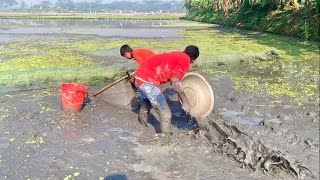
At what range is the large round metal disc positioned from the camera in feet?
20.0

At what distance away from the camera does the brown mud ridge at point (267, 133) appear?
16.1 ft

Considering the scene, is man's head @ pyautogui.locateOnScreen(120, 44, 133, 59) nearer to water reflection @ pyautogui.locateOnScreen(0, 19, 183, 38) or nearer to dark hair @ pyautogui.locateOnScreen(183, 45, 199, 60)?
dark hair @ pyautogui.locateOnScreen(183, 45, 199, 60)

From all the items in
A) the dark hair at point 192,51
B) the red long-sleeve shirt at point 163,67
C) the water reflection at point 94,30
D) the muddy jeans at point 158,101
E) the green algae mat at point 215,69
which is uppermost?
the dark hair at point 192,51

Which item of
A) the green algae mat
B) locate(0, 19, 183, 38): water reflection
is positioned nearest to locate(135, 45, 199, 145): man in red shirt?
the green algae mat

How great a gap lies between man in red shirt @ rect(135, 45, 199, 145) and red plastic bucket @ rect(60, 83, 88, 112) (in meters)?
2.17

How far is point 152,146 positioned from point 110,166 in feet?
3.12

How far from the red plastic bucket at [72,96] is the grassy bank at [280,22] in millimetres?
15736

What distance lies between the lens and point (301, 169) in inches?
184

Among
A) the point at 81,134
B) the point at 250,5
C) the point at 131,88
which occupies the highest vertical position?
the point at 250,5

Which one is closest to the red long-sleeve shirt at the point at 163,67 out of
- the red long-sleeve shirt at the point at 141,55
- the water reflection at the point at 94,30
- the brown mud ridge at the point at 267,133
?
the red long-sleeve shirt at the point at 141,55

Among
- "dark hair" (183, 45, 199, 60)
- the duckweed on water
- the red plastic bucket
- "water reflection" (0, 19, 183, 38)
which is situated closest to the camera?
"dark hair" (183, 45, 199, 60)

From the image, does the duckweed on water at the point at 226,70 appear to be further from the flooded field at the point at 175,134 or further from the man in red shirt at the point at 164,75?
the man in red shirt at the point at 164,75

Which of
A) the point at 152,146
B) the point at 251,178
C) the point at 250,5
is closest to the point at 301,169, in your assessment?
the point at 251,178

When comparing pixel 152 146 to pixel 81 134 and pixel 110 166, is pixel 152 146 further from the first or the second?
pixel 81 134
